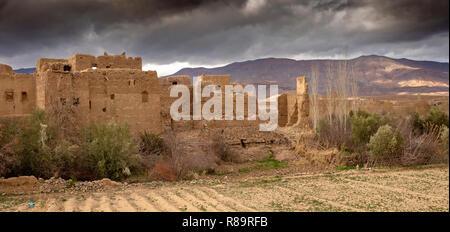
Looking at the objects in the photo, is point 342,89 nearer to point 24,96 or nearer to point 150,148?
point 150,148

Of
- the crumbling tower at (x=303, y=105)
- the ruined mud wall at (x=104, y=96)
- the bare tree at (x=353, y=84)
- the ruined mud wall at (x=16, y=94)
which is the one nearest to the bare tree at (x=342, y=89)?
the bare tree at (x=353, y=84)

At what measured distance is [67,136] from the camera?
48.0 ft

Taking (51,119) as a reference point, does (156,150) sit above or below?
below

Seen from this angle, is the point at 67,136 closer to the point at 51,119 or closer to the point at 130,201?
the point at 51,119

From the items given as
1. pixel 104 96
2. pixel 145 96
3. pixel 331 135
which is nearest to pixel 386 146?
pixel 331 135

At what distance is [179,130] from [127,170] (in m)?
5.44

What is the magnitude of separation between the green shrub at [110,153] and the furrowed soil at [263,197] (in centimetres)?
196

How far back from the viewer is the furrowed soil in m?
8.80

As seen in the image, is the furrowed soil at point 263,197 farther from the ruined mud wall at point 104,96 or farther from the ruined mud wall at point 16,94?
the ruined mud wall at point 16,94

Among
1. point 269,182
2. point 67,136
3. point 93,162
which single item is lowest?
point 269,182

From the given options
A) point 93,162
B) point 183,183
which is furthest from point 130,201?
point 93,162

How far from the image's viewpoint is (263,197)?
10438 mm

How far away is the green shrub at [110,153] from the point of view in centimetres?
1324

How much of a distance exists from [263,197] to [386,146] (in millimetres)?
9970
